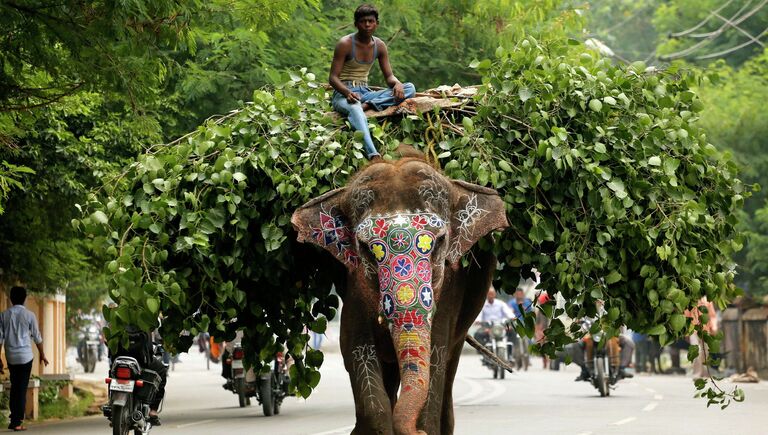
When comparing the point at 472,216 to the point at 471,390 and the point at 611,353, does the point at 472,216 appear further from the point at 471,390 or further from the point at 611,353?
the point at 471,390

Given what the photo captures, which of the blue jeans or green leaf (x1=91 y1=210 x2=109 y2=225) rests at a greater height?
the blue jeans

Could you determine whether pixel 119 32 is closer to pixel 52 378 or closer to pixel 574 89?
pixel 574 89

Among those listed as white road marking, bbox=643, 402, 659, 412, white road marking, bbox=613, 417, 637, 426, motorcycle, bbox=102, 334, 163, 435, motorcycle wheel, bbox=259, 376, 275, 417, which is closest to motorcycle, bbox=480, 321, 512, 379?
white road marking, bbox=643, 402, 659, 412

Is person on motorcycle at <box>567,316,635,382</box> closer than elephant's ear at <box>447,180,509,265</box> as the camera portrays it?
No

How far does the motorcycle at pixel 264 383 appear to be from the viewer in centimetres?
1933

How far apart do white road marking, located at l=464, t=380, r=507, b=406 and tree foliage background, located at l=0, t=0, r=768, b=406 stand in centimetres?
474

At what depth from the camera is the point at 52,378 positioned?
21844 millimetres

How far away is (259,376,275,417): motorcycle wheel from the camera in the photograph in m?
19.3

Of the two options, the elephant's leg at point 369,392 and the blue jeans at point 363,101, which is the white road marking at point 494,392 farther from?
the elephant's leg at point 369,392

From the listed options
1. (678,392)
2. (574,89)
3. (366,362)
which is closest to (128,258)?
(366,362)

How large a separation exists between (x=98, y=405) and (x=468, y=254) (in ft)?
49.7

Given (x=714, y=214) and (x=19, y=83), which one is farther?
(x=19, y=83)

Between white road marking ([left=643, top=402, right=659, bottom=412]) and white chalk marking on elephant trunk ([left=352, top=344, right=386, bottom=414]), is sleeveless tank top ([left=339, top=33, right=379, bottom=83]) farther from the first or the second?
white road marking ([left=643, top=402, right=659, bottom=412])

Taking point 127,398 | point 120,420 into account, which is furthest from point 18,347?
point 120,420
